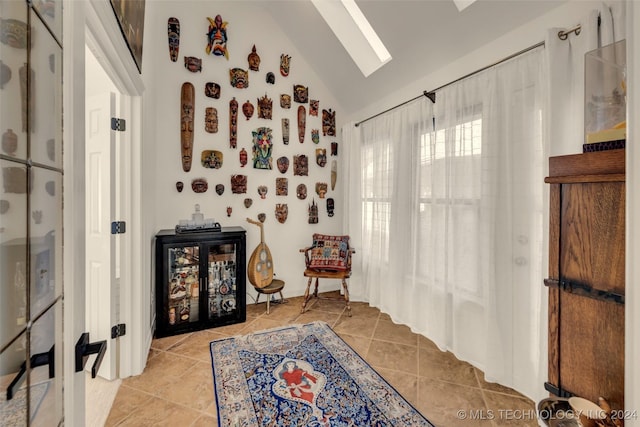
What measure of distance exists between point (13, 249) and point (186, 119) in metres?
2.89

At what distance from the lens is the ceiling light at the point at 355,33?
9.95 ft

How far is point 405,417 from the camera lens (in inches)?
65.1

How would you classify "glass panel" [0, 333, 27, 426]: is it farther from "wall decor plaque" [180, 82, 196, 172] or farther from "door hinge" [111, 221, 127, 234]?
"wall decor plaque" [180, 82, 196, 172]

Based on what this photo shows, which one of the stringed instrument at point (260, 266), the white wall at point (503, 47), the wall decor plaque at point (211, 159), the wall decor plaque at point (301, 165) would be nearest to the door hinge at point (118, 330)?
the stringed instrument at point (260, 266)

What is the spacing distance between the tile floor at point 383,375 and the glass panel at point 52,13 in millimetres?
1927

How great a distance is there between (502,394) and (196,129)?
12.0 ft

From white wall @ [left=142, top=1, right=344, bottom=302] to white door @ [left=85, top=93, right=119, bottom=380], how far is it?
66cm

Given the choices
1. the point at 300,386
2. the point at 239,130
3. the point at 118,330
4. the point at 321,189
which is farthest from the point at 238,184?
the point at 300,386

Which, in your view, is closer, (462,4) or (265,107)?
(462,4)

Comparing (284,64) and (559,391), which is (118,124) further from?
(559,391)

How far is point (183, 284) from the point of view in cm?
274

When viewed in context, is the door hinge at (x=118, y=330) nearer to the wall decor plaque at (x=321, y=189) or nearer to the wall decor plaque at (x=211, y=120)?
the wall decor plaque at (x=211, y=120)

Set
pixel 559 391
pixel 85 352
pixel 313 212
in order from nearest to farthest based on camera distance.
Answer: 1. pixel 85 352
2. pixel 559 391
3. pixel 313 212

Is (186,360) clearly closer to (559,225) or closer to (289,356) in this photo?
(289,356)
